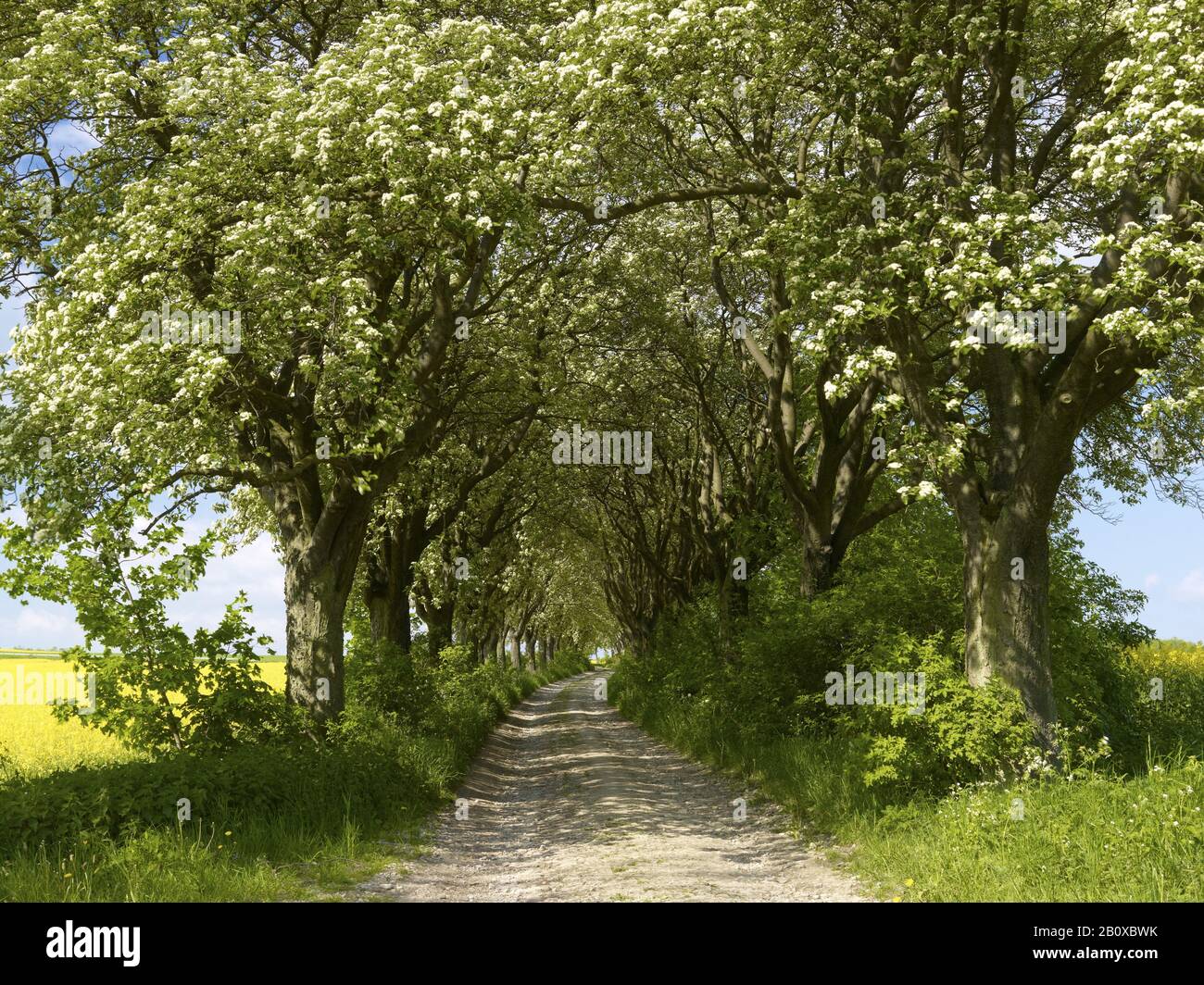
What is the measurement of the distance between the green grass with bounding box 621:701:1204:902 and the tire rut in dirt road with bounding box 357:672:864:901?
60 cm

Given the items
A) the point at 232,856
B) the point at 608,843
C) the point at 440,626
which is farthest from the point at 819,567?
the point at 440,626

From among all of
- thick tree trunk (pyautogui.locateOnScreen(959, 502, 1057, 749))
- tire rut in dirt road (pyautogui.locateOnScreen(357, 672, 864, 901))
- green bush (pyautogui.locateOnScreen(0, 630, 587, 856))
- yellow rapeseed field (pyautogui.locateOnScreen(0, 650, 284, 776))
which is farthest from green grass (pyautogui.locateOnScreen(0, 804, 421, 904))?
thick tree trunk (pyautogui.locateOnScreen(959, 502, 1057, 749))

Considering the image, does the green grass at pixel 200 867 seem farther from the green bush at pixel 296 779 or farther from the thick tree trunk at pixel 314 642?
the thick tree trunk at pixel 314 642

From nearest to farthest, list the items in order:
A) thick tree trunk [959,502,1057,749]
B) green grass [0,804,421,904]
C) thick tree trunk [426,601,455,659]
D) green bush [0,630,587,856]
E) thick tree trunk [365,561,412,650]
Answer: green grass [0,804,421,904] < green bush [0,630,587,856] < thick tree trunk [959,502,1057,749] < thick tree trunk [365,561,412,650] < thick tree trunk [426,601,455,659]

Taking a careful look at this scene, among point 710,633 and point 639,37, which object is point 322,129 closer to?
point 639,37

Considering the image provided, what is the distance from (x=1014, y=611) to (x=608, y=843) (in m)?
5.79

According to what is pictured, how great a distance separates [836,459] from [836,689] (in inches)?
203

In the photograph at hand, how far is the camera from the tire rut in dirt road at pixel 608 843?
377 inches

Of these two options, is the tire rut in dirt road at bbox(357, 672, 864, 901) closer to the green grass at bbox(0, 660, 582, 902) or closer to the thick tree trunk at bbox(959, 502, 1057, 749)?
the green grass at bbox(0, 660, 582, 902)

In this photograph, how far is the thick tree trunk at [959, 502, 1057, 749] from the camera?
1164cm

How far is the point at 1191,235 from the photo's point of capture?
1055cm

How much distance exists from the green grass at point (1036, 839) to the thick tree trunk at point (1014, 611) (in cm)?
125

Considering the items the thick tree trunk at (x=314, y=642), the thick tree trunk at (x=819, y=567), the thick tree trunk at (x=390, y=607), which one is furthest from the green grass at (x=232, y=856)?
the thick tree trunk at (x=390, y=607)
